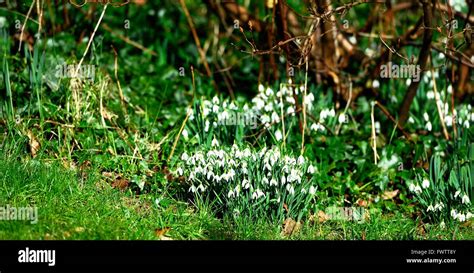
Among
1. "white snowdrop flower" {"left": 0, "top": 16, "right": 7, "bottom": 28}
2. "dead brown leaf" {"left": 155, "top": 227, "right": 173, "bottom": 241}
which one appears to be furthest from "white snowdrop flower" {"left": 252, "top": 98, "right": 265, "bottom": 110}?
"white snowdrop flower" {"left": 0, "top": 16, "right": 7, "bottom": 28}

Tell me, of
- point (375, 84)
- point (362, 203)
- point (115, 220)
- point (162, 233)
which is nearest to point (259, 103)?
point (362, 203)

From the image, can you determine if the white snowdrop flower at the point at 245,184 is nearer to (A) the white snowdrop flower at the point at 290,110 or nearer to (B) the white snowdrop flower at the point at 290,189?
(B) the white snowdrop flower at the point at 290,189

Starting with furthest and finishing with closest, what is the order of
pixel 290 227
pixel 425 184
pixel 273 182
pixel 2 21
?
pixel 2 21
pixel 425 184
pixel 290 227
pixel 273 182

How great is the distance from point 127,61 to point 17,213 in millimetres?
2910

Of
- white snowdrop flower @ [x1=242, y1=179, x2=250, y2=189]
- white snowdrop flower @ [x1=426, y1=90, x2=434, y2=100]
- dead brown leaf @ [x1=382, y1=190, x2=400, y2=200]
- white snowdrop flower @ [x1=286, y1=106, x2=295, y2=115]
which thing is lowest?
dead brown leaf @ [x1=382, y1=190, x2=400, y2=200]

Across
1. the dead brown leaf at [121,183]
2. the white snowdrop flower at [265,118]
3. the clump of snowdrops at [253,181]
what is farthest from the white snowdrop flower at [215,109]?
the dead brown leaf at [121,183]

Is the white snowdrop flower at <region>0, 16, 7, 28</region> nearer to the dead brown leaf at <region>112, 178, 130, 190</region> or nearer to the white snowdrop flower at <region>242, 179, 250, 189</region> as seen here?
the dead brown leaf at <region>112, 178, 130, 190</region>

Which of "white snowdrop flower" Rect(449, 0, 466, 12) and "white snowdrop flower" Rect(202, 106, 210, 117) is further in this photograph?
"white snowdrop flower" Rect(449, 0, 466, 12)

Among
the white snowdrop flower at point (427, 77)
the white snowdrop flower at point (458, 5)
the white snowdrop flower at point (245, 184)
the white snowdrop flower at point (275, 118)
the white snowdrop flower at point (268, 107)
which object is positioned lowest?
the white snowdrop flower at point (245, 184)

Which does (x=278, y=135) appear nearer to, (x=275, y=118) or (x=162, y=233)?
(x=275, y=118)

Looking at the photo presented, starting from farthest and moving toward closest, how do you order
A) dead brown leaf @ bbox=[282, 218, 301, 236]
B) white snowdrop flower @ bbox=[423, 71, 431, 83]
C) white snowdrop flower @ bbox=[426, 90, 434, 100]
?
white snowdrop flower @ bbox=[423, 71, 431, 83]
white snowdrop flower @ bbox=[426, 90, 434, 100]
dead brown leaf @ bbox=[282, 218, 301, 236]

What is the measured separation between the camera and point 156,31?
8.35m
